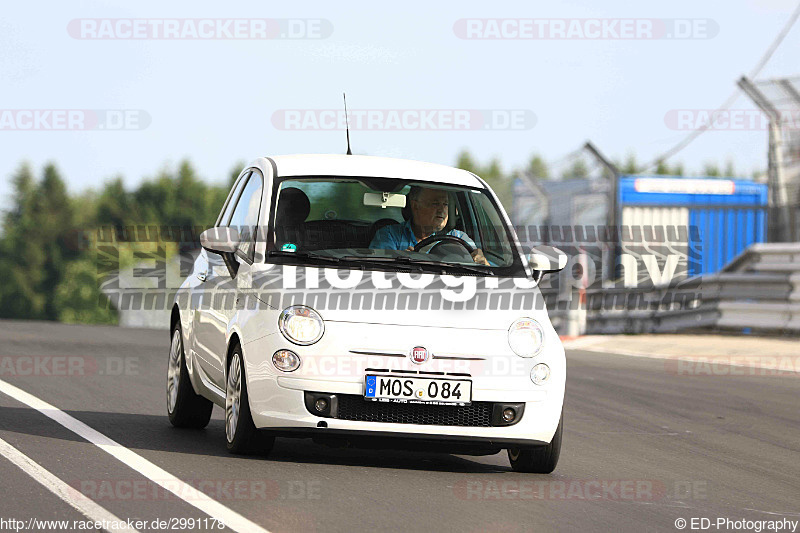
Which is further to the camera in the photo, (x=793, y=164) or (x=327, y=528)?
(x=793, y=164)

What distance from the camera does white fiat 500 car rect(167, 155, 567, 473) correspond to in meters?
7.46

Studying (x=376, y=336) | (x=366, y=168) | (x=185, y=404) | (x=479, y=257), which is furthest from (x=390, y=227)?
(x=185, y=404)

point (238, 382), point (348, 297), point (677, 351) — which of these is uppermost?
point (348, 297)

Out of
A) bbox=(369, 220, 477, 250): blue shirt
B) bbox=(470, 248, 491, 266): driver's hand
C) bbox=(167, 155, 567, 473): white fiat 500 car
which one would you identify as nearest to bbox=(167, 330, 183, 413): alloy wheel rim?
bbox=(167, 155, 567, 473): white fiat 500 car

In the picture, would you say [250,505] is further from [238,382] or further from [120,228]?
[120,228]

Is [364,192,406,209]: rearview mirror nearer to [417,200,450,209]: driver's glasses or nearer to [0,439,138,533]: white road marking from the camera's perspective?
[417,200,450,209]: driver's glasses

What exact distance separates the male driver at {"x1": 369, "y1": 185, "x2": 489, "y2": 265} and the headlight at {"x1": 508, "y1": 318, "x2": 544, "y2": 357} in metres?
0.91

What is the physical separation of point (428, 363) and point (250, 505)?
1454mm

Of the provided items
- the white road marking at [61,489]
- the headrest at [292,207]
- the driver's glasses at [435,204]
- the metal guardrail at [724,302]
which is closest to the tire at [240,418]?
the headrest at [292,207]

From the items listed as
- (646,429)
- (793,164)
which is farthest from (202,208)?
(646,429)

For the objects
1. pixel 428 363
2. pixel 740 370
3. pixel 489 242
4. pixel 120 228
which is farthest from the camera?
pixel 120 228

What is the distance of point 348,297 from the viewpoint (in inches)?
300

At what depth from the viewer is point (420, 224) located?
8844mm

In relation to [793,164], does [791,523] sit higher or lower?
lower
